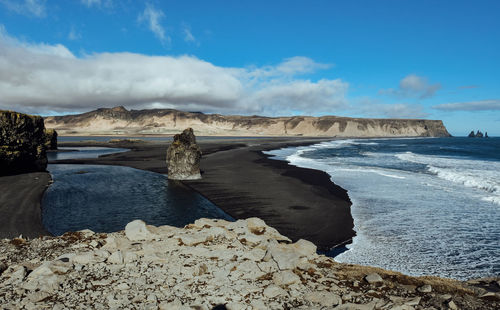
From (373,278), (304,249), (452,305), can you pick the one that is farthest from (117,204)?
(452,305)

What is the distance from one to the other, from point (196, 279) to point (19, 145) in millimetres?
30495

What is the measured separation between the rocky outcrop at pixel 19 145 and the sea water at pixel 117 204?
4486 millimetres

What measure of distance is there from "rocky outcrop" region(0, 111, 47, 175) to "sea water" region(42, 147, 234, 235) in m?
4.49

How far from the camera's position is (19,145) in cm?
2723

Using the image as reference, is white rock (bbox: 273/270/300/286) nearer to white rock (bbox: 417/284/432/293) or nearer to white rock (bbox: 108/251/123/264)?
white rock (bbox: 417/284/432/293)

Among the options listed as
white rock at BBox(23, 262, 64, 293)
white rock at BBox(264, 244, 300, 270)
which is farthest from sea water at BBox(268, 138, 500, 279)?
white rock at BBox(23, 262, 64, 293)

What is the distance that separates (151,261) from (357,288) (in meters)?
5.53

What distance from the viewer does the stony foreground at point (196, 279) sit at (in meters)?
5.88

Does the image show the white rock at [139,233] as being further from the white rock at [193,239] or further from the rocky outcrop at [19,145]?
the rocky outcrop at [19,145]

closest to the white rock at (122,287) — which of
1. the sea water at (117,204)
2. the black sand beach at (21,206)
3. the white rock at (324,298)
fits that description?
the white rock at (324,298)

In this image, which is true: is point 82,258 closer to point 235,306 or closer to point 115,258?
point 115,258

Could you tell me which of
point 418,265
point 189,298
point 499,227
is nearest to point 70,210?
point 189,298

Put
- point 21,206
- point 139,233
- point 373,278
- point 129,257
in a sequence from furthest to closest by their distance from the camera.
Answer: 1. point 21,206
2. point 139,233
3. point 129,257
4. point 373,278

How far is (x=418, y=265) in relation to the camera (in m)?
9.34
